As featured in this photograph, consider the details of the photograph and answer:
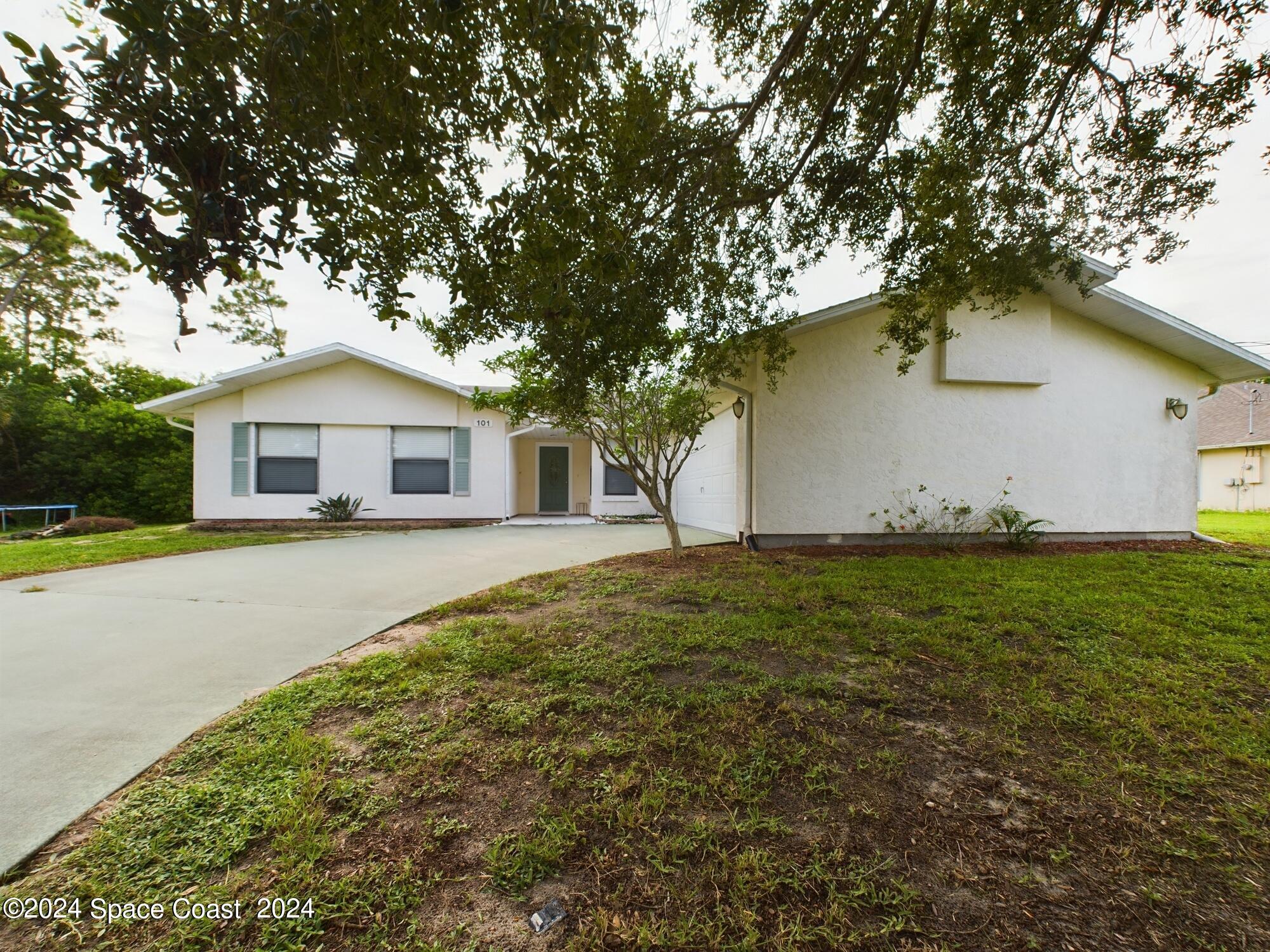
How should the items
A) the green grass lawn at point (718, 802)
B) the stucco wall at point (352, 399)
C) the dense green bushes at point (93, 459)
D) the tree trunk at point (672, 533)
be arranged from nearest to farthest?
the green grass lawn at point (718, 802) → the tree trunk at point (672, 533) → the stucco wall at point (352, 399) → the dense green bushes at point (93, 459)

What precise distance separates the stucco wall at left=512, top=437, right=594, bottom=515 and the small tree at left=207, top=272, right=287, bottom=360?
46.8 ft

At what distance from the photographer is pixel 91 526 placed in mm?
11008

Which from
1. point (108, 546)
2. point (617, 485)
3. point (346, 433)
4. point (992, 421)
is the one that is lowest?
point (108, 546)

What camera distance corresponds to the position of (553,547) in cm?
823

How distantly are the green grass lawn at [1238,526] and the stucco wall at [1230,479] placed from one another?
98 cm

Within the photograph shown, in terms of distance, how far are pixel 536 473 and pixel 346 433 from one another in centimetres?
496

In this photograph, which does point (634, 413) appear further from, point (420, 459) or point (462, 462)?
Result: point (420, 459)

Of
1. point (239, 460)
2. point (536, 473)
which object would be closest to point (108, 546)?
point (239, 460)

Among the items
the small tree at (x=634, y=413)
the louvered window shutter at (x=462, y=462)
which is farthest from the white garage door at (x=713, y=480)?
the louvered window shutter at (x=462, y=462)

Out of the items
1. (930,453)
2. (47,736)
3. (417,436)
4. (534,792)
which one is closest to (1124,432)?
(930,453)

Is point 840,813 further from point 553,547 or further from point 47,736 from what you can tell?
point 553,547

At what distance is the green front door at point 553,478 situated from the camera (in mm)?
14555

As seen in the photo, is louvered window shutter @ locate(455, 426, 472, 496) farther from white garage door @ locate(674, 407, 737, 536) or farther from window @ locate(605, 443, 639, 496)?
white garage door @ locate(674, 407, 737, 536)

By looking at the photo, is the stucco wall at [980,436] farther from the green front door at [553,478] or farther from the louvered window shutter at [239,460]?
the louvered window shutter at [239,460]
